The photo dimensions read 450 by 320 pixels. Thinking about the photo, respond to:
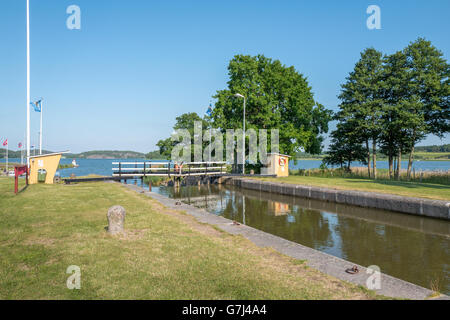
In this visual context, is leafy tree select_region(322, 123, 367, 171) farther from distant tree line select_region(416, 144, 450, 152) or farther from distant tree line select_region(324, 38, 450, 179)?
distant tree line select_region(416, 144, 450, 152)

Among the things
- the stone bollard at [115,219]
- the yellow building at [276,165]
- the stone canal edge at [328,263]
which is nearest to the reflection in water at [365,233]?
the stone canal edge at [328,263]

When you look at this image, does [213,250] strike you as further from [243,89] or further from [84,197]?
[243,89]

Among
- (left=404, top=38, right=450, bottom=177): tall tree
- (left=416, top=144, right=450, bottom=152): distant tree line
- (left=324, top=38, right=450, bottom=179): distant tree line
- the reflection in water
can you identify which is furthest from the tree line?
(left=416, top=144, right=450, bottom=152): distant tree line

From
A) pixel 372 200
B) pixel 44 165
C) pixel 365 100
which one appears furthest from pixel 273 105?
pixel 44 165

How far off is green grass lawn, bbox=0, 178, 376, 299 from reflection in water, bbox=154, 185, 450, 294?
9.44 ft

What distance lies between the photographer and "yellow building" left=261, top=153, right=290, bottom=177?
29578 mm

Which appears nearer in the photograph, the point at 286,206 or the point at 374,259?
the point at 374,259

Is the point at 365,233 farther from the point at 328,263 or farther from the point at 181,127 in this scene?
the point at 181,127

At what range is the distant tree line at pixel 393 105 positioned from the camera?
1071 inches

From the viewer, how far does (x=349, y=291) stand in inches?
181

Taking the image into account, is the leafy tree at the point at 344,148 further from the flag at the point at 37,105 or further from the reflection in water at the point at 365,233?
the flag at the point at 37,105
